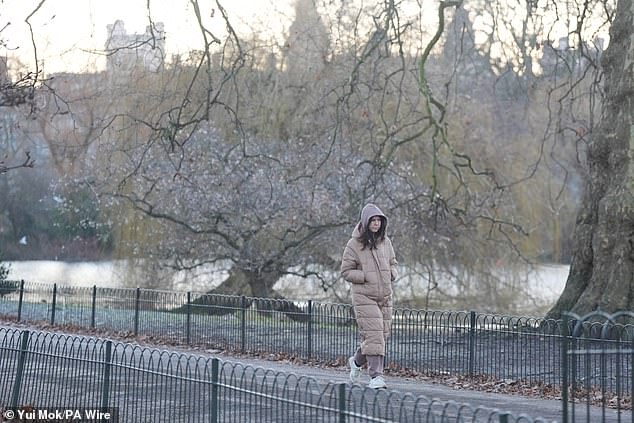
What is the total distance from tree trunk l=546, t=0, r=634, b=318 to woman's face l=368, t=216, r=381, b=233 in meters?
6.95

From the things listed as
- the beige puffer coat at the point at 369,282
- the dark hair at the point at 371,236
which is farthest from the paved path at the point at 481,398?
the dark hair at the point at 371,236

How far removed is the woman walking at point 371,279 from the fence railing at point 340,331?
206 cm

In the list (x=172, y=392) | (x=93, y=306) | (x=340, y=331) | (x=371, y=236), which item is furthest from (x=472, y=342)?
(x=93, y=306)

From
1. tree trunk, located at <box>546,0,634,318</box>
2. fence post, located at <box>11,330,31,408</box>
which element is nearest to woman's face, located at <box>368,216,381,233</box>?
fence post, located at <box>11,330,31,408</box>

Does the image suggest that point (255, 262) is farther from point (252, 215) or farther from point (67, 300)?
point (67, 300)

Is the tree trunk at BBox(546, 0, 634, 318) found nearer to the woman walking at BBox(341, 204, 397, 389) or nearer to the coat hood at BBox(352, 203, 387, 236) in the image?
the woman walking at BBox(341, 204, 397, 389)

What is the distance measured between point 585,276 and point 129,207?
16.2 metres

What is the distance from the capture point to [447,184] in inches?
1236

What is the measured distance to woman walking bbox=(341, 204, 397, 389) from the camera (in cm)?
1233

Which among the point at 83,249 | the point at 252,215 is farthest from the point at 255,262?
the point at 83,249

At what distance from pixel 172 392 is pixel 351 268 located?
2.95 m

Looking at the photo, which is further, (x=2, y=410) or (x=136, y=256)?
(x=136, y=256)

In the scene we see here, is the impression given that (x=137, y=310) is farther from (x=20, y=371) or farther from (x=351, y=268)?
(x=351, y=268)

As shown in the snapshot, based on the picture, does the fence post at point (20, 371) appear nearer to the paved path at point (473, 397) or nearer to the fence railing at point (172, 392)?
the fence railing at point (172, 392)
